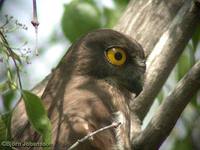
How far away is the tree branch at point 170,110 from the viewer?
260cm

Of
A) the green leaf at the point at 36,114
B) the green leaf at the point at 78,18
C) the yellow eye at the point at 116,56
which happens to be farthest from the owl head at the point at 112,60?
the green leaf at the point at 36,114

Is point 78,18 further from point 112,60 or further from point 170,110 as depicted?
point 170,110

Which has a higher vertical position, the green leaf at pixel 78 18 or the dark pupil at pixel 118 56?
the green leaf at pixel 78 18

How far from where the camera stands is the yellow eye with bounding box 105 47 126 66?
368 cm

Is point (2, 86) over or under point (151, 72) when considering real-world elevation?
over

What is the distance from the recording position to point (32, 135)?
117 inches

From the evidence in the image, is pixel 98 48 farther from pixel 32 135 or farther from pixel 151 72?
pixel 32 135

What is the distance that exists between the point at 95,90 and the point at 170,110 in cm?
84

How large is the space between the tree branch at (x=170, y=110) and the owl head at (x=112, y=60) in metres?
1.01

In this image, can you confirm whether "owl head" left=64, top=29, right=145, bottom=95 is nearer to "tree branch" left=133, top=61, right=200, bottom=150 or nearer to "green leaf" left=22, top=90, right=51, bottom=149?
"tree branch" left=133, top=61, right=200, bottom=150

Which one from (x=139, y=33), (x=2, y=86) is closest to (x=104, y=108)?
(x=139, y=33)

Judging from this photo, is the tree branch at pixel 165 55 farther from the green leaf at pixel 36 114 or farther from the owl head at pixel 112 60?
the green leaf at pixel 36 114

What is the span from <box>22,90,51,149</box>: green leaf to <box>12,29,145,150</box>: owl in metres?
0.85

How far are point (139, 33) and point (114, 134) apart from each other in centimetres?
95
